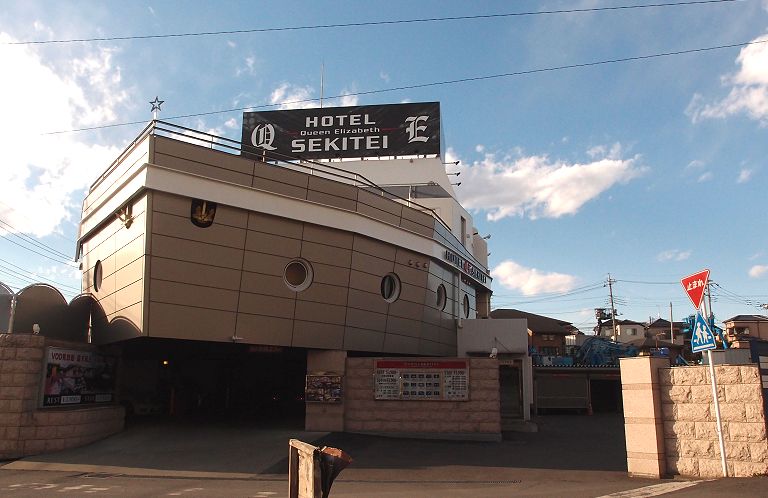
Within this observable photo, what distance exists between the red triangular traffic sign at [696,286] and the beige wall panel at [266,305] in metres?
12.5

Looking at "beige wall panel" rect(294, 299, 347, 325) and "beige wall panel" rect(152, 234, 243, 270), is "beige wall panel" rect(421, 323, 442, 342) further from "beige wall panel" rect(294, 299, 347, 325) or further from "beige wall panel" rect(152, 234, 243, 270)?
"beige wall panel" rect(152, 234, 243, 270)

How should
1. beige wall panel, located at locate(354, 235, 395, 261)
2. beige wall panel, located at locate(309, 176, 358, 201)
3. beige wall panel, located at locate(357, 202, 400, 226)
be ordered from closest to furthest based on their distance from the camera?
1. beige wall panel, located at locate(309, 176, 358, 201)
2. beige wall panel, located at locate(354, 235, 395, 261)
3. beige wall panel, located at locate(357, 202, 400, 226)

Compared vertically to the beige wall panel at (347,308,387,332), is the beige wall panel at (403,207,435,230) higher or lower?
higher

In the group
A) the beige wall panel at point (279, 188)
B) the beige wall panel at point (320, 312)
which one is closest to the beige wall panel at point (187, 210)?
the beige wall panel at point (279, 188)

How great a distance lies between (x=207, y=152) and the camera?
18.2m

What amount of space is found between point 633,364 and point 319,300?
10985 millimetres

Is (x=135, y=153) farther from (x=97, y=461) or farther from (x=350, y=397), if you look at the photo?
(x=350, y=397)

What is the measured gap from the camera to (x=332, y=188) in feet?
67.3

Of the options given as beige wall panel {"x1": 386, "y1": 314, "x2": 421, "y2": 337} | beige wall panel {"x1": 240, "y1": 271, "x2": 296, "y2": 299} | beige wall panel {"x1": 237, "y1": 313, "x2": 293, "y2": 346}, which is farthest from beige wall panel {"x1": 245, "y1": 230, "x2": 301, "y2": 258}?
beige wall panel {"x1": 386, "y1": 314, "x2": 421, "y2": 337}

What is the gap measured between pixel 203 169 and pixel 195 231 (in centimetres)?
199

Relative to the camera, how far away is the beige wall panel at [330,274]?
20094 millimetres

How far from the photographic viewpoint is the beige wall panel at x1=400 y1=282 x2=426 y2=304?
23016 millimetres

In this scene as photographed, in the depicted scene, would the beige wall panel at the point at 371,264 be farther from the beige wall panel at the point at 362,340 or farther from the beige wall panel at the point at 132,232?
the beige wall panel at the point at 132,232

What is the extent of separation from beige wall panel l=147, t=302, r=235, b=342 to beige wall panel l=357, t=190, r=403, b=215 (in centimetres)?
636
